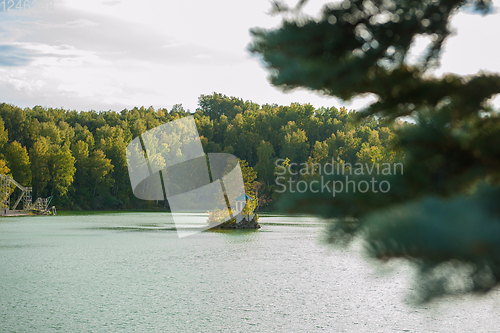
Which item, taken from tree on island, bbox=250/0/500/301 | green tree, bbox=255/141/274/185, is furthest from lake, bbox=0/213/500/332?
green tree, bbox=255/141/274/185

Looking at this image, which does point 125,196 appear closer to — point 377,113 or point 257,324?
point 257,324

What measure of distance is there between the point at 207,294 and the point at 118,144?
47.7 metres

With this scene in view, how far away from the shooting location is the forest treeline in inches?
1882

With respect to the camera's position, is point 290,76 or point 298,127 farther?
point 298,127

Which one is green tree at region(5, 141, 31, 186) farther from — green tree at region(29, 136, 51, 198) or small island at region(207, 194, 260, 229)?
small island at region(207, 194, 260, 229)

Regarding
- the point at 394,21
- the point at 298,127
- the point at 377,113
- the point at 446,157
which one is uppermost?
the point at 298,127

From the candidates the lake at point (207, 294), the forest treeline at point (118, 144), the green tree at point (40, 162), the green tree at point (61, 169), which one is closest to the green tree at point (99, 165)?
the forest treeline at point (118, 144)

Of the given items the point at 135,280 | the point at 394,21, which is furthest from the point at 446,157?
the point at 135,280

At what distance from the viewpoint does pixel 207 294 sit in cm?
946

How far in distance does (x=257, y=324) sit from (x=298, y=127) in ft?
179

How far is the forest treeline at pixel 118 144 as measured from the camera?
4781cm

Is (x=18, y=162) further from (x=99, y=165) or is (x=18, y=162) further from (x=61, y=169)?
(x=99, y=165)

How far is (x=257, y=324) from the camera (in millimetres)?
7352

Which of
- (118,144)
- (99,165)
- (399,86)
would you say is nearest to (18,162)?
(99,165)
